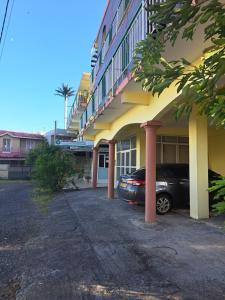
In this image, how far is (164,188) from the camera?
10078 mm

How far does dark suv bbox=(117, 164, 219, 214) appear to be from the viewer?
998 centimetres

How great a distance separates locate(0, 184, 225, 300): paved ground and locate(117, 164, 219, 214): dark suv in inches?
25.7

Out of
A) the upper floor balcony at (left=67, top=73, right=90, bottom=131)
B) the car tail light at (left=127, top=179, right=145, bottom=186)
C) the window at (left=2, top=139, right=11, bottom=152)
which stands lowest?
the car tail light at (left=127, top=179, right=145, bottom=186)

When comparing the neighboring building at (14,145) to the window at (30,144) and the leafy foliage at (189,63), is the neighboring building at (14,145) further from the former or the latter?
the leafy foliage at (189,63)

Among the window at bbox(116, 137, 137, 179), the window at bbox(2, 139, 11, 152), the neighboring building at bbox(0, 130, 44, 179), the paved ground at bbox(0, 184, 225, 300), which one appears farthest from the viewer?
the window at bbox(2, 139, 11, 152)

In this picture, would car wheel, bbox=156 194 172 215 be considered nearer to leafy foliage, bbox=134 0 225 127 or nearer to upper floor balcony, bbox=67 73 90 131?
leafy foliage, bbox=134 0 225 127

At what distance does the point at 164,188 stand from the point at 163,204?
0.55 meters

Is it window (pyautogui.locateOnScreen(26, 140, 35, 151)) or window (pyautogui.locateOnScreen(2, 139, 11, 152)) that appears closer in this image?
window (pyautogui.locateOnScreen(2, 139, 11, 152))

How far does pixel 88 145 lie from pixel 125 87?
18.8 meters

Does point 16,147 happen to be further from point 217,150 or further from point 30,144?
point 217,150

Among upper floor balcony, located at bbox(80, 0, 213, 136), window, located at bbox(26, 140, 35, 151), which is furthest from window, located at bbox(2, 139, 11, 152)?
upper floor balcony, located at bbox(80, 0, 213, 136)

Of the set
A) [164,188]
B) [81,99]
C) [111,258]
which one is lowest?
[111,258]

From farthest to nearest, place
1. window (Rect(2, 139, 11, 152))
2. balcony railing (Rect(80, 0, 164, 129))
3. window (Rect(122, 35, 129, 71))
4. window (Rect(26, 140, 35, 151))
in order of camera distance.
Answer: window (Rect(26, 140, 35, 151)), window (Rect(2, 139, 11, 152)), window (Rect(122, 35, 129, 71)), balcony railing (Rect(80, 0, 164, 129))

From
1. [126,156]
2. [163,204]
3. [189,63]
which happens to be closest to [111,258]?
[189,63]
